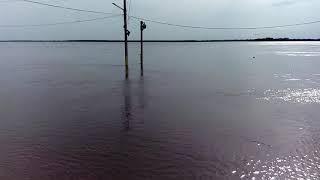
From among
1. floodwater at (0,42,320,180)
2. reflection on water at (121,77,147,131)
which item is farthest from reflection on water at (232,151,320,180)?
reflection on water at (121,77,147,131)

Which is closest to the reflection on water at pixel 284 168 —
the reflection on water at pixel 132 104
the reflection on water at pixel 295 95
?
the reflection on water at pixel 132 104

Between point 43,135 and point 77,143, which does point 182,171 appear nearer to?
point 77,143

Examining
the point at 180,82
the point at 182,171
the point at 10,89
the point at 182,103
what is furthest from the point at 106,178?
the point at 180,82

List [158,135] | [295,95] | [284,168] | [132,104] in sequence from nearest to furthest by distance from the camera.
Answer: [284,168] → [158,135] → [132,104] → [295,95]

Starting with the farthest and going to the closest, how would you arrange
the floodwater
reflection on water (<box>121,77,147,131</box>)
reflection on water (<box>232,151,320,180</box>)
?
reflection on water (<box>121,77,147,131</box>) → the floodwater → reflection on water (<box>232,151,320,180</box>)

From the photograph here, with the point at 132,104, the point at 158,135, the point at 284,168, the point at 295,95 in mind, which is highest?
the point at 284,168

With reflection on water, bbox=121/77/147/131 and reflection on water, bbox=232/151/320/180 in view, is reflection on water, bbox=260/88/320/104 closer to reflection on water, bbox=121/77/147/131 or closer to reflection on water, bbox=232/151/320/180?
reflection on water, bbox=121/77/147/131

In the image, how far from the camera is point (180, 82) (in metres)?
38.7

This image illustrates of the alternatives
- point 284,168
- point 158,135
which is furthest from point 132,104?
point 284,168

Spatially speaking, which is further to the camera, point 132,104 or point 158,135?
point 132,104

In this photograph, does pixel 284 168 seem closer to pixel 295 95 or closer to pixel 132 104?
pixel 132 104

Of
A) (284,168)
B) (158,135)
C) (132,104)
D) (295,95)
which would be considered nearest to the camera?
(284,168)

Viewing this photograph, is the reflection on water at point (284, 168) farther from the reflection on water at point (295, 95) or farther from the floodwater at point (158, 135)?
the reflection on water at point (295, 95)

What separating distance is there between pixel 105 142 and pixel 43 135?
309cm
